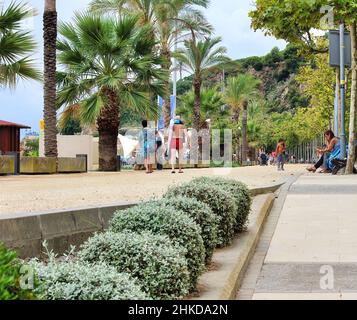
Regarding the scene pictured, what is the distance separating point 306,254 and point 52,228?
8.90ft

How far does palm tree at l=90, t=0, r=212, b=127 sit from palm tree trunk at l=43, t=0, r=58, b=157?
1061 cm

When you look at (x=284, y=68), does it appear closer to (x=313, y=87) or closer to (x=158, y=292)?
(x=313, y=87)

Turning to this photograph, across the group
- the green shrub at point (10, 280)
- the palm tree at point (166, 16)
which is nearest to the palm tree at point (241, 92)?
the palm tree at point (166, 16)

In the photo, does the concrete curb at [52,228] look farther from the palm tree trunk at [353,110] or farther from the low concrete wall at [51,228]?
the palm tree trunk at [353,110]

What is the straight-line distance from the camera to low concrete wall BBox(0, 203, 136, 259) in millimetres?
5852

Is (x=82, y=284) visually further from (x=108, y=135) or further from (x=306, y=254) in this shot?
(x=108, y=135)

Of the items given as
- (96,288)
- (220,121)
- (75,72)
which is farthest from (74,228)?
(220,121)

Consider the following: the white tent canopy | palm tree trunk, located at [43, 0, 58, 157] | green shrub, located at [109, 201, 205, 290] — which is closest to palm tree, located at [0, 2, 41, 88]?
palm tree trunk, located at [43, 0, 58, 157]

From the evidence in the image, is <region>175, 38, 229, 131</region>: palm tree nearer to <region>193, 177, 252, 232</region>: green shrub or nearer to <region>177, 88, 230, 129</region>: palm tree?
<region>177, 88, 230, 129</region>: palm tree

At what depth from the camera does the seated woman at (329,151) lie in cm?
2388

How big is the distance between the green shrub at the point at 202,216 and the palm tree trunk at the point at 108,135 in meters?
22.1

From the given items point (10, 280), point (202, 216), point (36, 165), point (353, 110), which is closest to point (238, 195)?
point (202, 216)

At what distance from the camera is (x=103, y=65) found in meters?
27.9

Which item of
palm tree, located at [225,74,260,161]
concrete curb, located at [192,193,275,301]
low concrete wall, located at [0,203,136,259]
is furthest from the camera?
palm tree, located at [225,74,260,161]
